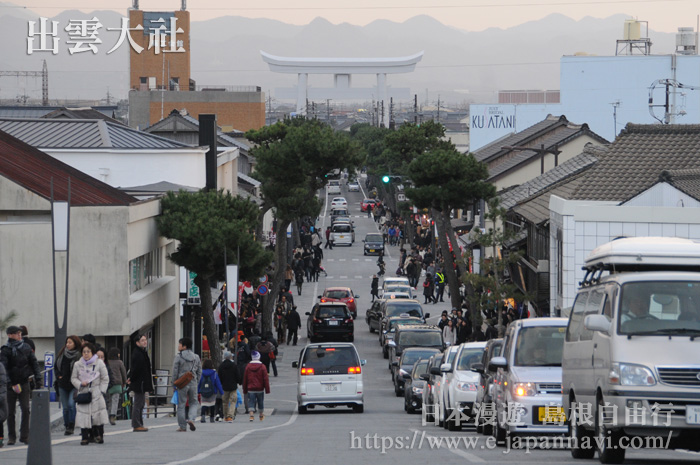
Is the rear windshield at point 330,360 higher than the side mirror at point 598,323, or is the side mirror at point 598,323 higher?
the side mirror at point 598,323

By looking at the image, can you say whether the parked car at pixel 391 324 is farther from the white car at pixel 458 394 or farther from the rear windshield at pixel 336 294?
the white car at pixel 458 394

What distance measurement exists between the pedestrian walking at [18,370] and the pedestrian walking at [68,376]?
0.94 meters

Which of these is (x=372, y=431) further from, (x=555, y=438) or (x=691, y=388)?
(x=691, y=388)

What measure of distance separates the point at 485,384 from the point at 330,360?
843cm

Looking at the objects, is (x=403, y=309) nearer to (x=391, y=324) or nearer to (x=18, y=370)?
(x=391, y=324)

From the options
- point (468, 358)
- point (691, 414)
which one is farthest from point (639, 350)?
point (468, 358)

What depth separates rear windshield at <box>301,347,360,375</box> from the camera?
83.1ft

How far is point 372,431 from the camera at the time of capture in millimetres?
18234

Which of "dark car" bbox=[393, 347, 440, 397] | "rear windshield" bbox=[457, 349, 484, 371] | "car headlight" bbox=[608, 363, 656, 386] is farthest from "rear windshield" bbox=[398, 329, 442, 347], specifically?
"car headlight" bbox=[608, 363, 656, 386]

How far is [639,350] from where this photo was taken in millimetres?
10781

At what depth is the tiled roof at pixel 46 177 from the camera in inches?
1125

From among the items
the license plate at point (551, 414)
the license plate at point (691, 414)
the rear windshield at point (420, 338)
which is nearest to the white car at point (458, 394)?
the license plate at point (551, 414)

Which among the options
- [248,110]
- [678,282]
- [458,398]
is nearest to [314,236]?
[248,110]

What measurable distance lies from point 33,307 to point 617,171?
19.1 meters
